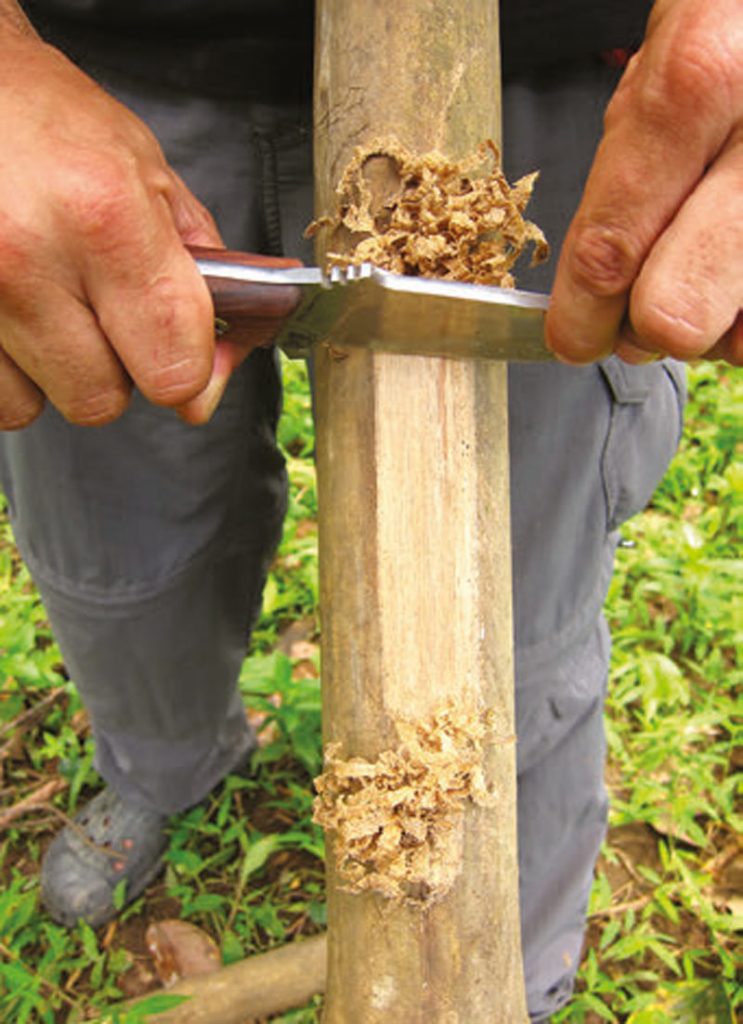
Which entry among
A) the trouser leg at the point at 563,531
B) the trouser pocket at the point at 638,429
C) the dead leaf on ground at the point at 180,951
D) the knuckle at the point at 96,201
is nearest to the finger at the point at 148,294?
the knuckle at the point at 96,201

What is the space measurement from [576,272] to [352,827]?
65 centimetres

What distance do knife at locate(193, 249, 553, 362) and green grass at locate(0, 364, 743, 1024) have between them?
5.06 feet

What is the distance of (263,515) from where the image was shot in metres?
2.00

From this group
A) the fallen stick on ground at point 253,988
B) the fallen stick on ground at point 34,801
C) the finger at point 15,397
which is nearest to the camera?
the finger at point 15,397

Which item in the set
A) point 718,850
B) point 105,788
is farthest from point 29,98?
point 718,850

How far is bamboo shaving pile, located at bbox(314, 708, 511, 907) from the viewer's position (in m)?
1.03

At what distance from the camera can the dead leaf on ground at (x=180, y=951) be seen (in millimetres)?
2045

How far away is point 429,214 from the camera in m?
1.00

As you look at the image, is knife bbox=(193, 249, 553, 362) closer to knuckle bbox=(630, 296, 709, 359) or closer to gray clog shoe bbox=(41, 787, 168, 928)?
knuckle bbox=(630, 296, 709, 359)

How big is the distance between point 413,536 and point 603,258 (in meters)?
0.35

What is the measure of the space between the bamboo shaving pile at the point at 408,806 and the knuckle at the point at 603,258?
496 millimetres

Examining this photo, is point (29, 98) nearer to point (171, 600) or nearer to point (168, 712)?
point (171, 600)

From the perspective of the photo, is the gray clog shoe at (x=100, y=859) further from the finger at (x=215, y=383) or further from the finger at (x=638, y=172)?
the finger at (x=638, y=172)

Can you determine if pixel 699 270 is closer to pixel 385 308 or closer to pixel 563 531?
pixel 385 308
